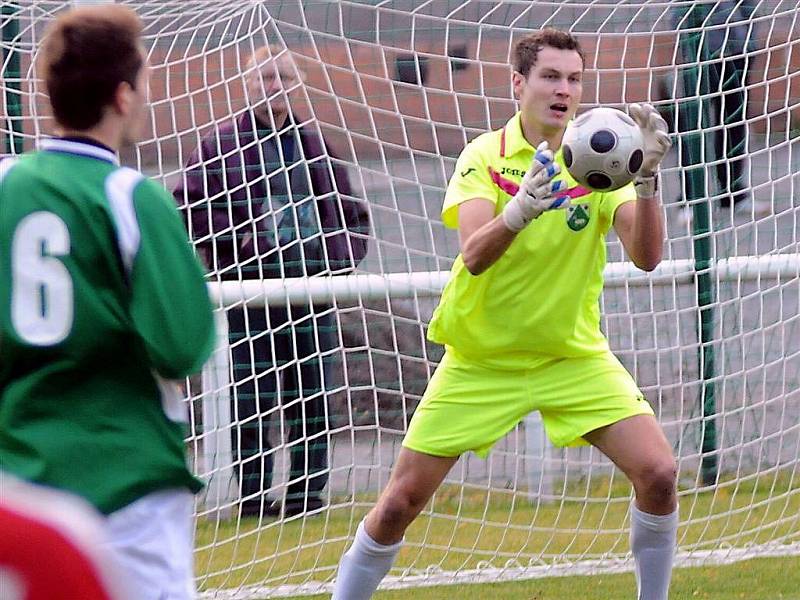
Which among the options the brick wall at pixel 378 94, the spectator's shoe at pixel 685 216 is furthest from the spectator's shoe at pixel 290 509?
the spectator's shoe at pixel 685 216

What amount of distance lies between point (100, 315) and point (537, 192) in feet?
5.20

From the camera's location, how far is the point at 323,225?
5523 mm

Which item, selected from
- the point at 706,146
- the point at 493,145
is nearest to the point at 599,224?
the point at 493,145

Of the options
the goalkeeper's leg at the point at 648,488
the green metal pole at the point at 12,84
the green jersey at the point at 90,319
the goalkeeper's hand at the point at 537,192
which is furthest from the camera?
the green metal pole at the point at 12,84

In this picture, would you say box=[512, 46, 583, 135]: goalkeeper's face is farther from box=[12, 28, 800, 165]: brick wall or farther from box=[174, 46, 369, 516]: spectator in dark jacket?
box=[174, 46, 369, 516]: spectator in dark jacket

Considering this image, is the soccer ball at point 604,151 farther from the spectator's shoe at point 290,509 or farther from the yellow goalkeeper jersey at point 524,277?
the spectator's shoe at point 290,509

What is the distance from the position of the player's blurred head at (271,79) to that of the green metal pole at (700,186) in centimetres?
145

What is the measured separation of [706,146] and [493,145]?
148 centimetres

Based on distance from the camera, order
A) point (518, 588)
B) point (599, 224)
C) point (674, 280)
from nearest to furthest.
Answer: point (599, 224) → point (518, 588) → point (674, 280)

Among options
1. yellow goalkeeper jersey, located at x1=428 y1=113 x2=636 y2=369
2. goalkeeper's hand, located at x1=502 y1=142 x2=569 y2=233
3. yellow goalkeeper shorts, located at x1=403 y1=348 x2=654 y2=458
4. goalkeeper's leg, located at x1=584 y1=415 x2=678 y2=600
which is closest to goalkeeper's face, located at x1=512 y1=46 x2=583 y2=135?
yellow goalkeeper jersey, located at x1=428 y1=113 x2=636 y2=369

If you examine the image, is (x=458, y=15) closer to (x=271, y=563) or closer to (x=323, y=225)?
(x=323, y=225)

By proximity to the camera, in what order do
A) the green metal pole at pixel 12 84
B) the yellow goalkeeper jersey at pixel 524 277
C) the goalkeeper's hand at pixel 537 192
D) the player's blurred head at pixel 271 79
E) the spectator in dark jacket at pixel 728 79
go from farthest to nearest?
1. the spectator in dark jacket at pixel 728 79
2. the player's blurred head at pixel 271 79
3. the green metal pole at pixel 12 84
4. the yellow goalkeeper jersey at pixel 524 277
5. the goalkeeper's hand at pixel 537 192

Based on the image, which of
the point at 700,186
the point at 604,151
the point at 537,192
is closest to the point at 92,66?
the point at 537,192

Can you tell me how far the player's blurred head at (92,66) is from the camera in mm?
2615
